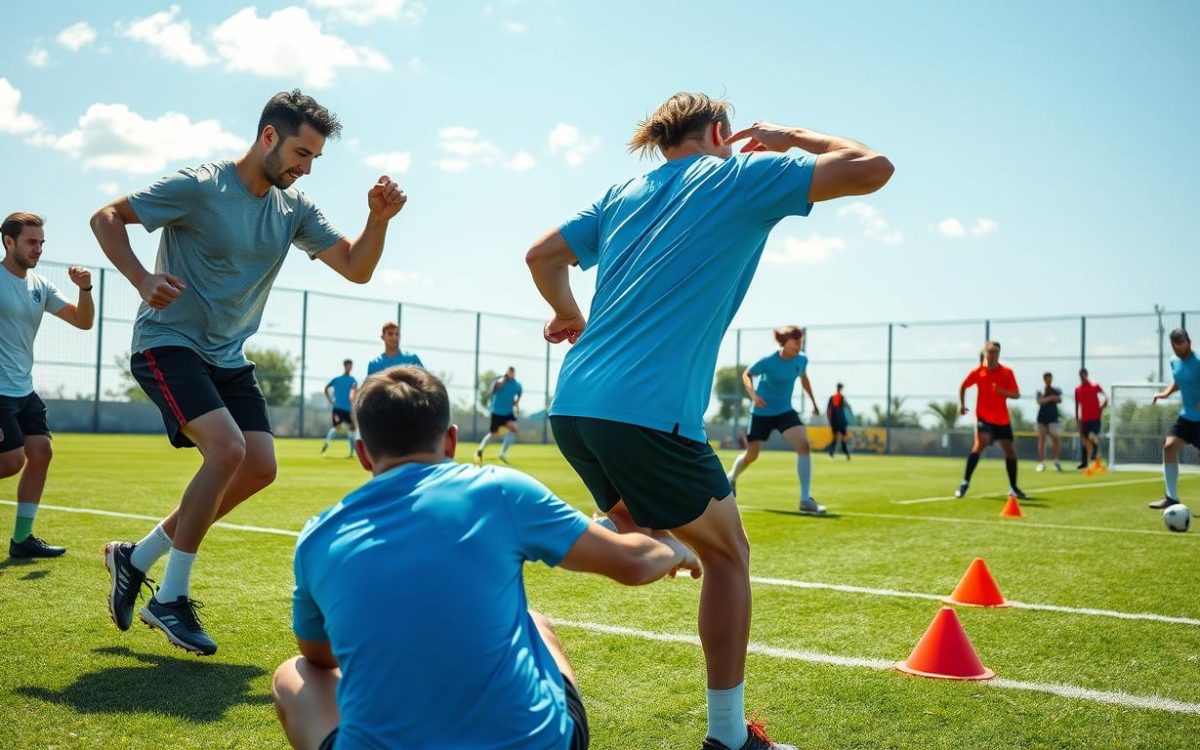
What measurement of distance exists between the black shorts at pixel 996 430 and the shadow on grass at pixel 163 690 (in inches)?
487

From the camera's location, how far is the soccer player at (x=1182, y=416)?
12.2m

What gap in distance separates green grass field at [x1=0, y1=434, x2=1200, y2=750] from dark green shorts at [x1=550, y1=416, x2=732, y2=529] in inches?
31.8

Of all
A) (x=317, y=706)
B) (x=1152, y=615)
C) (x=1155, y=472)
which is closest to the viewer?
(x=317, y=706)

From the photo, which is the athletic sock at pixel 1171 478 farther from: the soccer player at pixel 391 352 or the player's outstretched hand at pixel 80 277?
the player's outstretched hand at pixel 80 277

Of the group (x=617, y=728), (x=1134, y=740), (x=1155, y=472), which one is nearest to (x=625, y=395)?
(x=617, y=728)

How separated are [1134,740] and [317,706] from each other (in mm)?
2553

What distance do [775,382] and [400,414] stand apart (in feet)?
34.2

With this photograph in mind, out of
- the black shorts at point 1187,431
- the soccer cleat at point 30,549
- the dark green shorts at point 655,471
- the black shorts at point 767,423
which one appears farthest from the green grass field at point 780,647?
the black shorts at point 1187,431

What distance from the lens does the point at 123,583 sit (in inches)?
173

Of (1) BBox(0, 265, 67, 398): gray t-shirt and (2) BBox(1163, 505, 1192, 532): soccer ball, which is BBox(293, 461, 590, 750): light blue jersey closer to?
(1) BBox(0, 265, 67, 398): gray t-shirt

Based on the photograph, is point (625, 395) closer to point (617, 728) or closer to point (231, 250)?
point (617, 728)

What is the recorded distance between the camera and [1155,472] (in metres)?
25.8

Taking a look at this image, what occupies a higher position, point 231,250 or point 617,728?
point 231,250

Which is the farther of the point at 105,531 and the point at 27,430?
the point at 105,531
